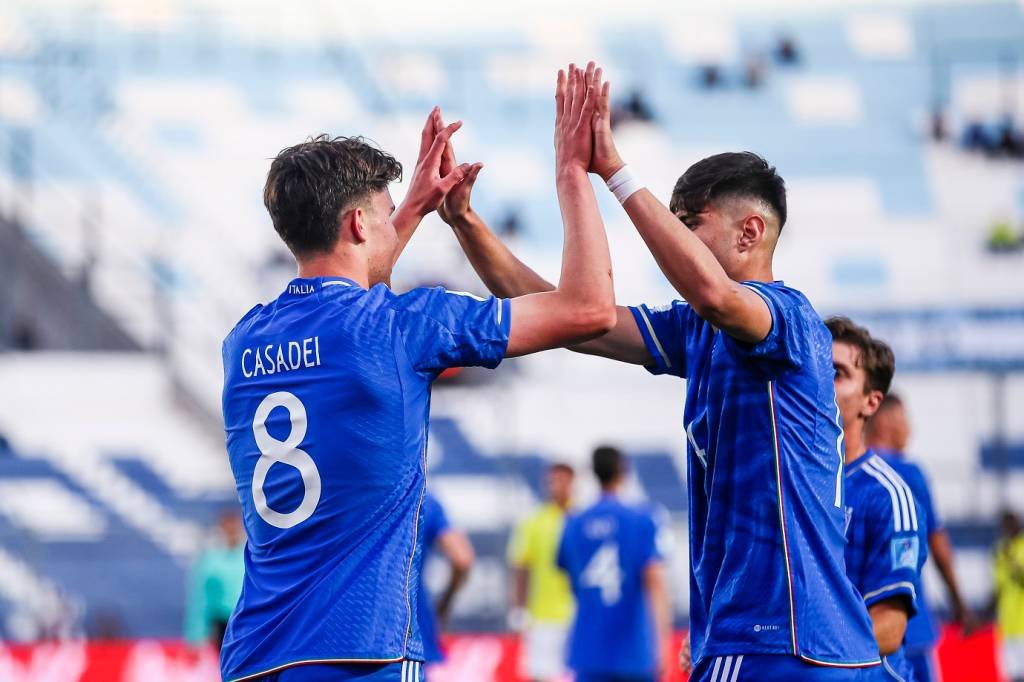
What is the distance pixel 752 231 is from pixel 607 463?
20.5ft

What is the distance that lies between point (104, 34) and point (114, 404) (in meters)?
11.5

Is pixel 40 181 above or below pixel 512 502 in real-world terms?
above

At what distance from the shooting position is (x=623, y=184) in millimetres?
3615

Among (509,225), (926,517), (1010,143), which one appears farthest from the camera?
(1010,143)

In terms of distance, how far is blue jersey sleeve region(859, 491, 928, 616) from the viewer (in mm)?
4500

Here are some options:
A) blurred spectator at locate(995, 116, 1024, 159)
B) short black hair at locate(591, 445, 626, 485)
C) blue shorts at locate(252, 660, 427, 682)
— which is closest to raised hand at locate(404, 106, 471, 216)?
blue shorts at locate(252, 660, 427, 682)

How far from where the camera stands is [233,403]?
11.5 feet

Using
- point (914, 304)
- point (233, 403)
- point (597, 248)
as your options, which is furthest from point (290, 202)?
point (914, 304)

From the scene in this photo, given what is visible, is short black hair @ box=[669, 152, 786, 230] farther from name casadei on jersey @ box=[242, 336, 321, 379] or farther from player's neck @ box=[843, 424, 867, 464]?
player's neck @ box=[843, 424, 867, 464]

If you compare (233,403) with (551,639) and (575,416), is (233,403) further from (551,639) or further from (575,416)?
(575,416)

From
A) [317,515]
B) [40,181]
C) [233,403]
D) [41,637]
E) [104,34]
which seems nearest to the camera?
[317,515]

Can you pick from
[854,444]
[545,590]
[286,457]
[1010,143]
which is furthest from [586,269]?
[1010,143]

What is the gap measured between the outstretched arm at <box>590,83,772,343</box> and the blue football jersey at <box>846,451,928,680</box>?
1366 mm

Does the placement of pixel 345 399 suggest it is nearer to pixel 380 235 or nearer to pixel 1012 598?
pixel 380 235
